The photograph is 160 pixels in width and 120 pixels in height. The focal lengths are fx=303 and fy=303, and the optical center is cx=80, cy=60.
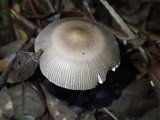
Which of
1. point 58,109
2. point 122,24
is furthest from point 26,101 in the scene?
point 122,24

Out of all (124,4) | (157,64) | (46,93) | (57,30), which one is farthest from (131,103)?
(124,4)

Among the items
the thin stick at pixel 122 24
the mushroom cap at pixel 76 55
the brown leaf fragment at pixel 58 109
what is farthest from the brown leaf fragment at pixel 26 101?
the thin stick at pixel 122 24

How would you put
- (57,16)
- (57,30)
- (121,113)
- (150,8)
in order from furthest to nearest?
(150,8)
(57,16)
(121,113)
(57,30)

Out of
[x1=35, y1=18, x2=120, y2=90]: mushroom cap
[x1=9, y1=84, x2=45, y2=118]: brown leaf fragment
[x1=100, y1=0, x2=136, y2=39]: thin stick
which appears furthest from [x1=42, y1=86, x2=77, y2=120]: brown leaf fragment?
[x1=100, y1=0, x2=136, y2=39]: thin stick

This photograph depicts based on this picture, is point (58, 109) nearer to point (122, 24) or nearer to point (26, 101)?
point (26, 101)

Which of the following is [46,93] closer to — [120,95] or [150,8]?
[120,95]

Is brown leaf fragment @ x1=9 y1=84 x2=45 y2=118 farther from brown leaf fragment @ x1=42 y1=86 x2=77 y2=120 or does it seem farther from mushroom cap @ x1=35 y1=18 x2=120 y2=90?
mushroom cap @ x1=35 y1=18 x2=120 y2=90
